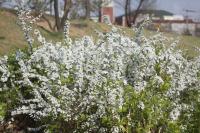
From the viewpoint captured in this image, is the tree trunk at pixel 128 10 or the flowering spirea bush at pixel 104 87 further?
the tree trunk at pixel 128 10

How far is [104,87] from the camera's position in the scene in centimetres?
574

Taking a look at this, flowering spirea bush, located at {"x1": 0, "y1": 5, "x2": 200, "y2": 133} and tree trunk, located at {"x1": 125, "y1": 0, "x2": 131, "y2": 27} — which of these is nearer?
flowering spirea bush, located at {"x1": 0, "y1": 5, "x2": 200, "y2": 133}

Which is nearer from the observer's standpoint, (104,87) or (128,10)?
(104,87)

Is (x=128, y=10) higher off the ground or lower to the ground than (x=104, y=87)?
lower

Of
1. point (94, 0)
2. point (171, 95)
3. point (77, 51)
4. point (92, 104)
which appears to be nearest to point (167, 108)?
point (171, 95)

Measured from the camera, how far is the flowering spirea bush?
226 inches

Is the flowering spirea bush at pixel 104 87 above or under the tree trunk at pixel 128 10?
above

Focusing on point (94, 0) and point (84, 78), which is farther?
point (94, 0)

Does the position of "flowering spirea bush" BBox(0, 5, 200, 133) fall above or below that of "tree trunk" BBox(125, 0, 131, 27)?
above

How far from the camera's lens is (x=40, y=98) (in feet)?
19.4

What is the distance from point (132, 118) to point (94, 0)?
38540 millimetres

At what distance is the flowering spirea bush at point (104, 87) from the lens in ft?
18.8

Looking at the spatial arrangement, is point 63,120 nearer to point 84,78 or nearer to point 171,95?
point 84,78

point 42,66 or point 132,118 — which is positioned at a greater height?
point 42,66
